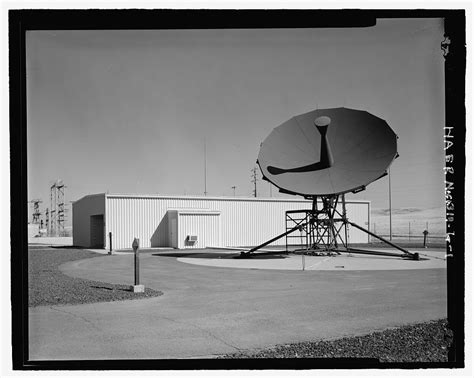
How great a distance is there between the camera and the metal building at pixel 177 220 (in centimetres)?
3244

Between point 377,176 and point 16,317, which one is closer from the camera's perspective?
point 16,317

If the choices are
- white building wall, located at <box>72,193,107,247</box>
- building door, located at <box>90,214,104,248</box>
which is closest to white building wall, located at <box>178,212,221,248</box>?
white building wall, located at <box>72,193,107,247</box>

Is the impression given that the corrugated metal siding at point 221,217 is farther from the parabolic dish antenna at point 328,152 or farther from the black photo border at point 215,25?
the black photo border at point 215,25

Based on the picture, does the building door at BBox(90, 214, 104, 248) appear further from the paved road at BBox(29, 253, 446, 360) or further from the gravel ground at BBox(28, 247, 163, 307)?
the paved road at BBox(29, 253, 446, 360)

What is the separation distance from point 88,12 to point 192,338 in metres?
4.57

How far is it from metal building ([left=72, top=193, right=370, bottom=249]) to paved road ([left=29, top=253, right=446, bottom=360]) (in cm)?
1897

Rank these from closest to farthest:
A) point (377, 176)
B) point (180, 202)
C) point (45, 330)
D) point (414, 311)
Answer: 1. point (45, 330)
2. point (414, 311)
3. point (377, 176)
4. point (180, 202)

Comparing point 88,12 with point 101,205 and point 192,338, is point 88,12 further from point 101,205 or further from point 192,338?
point 101,205

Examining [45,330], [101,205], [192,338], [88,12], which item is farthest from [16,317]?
[101,205]

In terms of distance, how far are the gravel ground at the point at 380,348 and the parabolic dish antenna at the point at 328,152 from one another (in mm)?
12254

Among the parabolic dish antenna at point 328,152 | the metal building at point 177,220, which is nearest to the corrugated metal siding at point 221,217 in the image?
the metal building at point 177,220

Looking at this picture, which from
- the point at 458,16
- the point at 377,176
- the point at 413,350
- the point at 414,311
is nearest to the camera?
the point at 458,16

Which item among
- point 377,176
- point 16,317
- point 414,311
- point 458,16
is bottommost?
point 414,311

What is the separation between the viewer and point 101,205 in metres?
33.1
